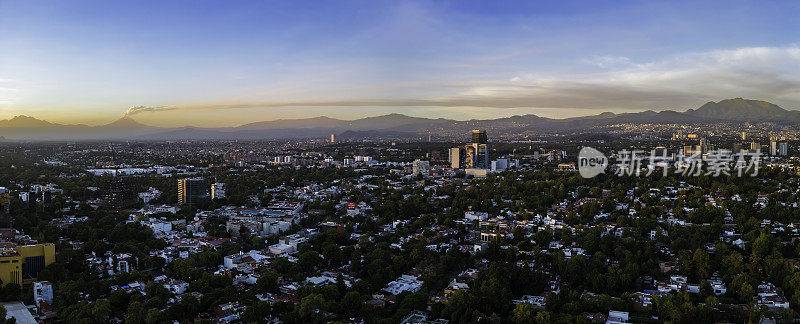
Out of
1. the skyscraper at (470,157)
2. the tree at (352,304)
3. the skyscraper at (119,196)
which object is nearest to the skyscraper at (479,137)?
the skyscraper at (470,157)

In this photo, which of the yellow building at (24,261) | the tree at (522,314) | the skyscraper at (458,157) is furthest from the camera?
the skyscraper at (458,157)

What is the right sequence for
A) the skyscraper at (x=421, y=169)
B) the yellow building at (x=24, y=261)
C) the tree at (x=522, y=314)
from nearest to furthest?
the tree at (x=522, y=314) → the yellow building at (x=24, y=261) → the skyscraper at (x=421, y=169)

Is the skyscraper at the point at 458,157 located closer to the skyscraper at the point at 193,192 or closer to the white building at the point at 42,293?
the skyscraper at the point at 193,192

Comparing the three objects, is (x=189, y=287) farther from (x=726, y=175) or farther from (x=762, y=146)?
(x=762, y=146)

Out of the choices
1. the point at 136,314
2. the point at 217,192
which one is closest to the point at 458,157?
the point at 217,192

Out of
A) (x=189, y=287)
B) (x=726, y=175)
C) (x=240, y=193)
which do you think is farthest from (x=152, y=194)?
(x=726, y=175)

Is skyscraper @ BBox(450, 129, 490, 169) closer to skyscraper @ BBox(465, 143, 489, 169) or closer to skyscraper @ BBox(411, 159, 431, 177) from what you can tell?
skyscraper @ BBox(465, 143, 489, 169)

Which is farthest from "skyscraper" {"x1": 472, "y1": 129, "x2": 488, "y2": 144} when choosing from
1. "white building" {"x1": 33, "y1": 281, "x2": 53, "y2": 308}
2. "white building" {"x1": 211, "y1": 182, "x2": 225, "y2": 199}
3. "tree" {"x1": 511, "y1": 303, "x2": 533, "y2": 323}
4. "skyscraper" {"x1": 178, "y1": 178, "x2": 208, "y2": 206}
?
"white building" {"x1": 33, "y1": 281, "x2": 53, "y2": 308}

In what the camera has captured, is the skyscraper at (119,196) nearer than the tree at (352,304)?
No
